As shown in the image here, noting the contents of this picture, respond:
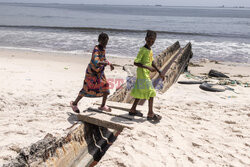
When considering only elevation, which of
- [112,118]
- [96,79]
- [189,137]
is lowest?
[189,137]

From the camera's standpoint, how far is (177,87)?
6.79m

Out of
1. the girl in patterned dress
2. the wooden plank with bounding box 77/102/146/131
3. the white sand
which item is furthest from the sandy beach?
the girl in patterned dress

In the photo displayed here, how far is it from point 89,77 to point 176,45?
8.69 meters

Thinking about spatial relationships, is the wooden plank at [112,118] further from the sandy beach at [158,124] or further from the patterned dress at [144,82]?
the patterned dress at [144,82]

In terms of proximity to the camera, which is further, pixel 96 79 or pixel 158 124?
pixel 96 79

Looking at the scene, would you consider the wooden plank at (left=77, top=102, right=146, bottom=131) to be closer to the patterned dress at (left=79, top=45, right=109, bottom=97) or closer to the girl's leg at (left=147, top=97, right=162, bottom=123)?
the girl's leg at (left=147, top=97, right=162, bottom=123)

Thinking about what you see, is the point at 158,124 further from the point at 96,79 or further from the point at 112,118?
the point at 96,79

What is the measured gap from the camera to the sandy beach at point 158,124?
3.04m

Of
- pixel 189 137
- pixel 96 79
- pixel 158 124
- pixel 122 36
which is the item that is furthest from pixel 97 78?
pixel 122 36

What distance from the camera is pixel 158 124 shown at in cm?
381

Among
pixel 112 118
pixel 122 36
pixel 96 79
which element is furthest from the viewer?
pixel 122 36

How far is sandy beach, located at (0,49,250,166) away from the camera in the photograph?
9.98 feet

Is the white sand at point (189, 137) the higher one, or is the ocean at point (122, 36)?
the ocean at point (122, 36)

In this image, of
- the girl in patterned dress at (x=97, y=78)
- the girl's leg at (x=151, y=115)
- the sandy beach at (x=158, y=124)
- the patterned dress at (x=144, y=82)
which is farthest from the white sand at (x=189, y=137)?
the girl in patterned dress at (x=97, y=78)
